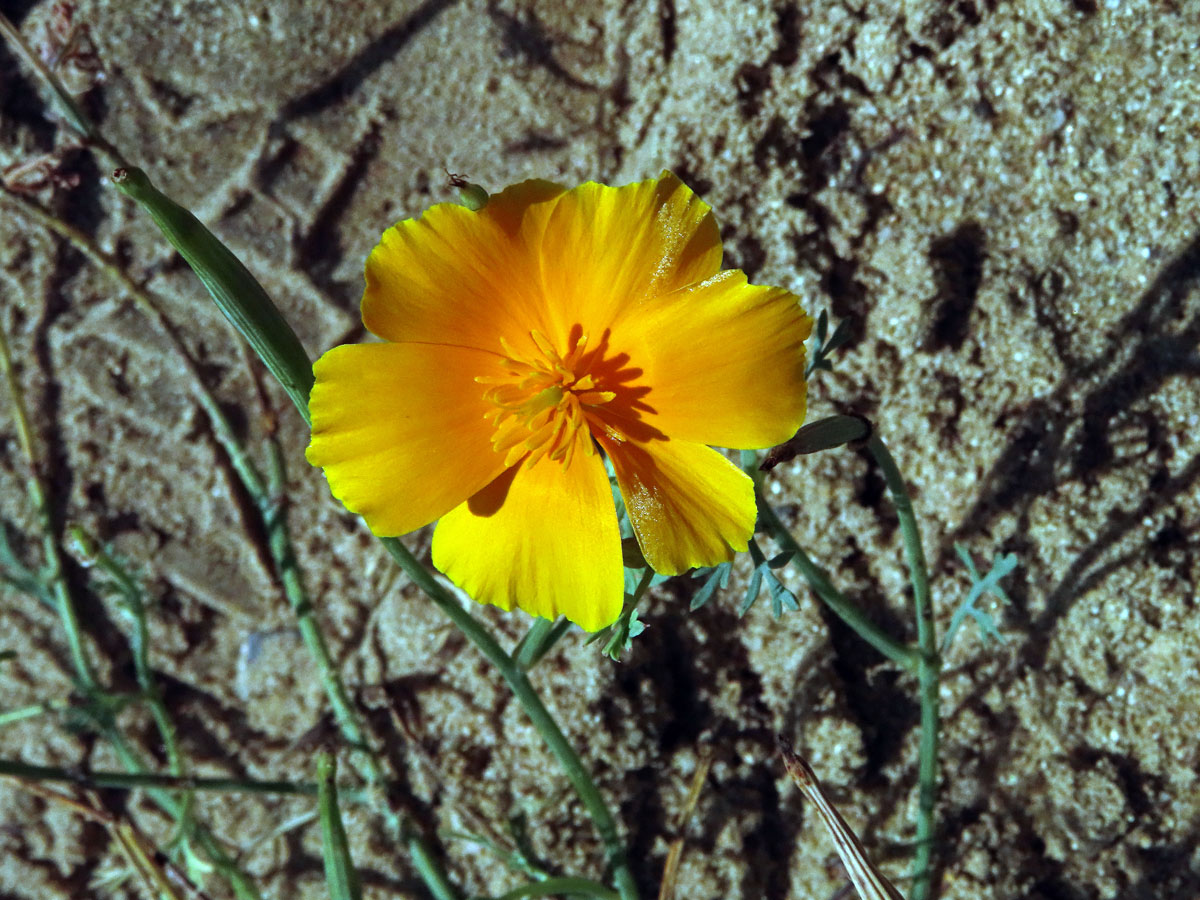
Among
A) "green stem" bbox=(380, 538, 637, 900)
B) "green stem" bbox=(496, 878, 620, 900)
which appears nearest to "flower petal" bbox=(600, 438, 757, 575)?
"green stem" bbox=(380, 538, 637, 900)

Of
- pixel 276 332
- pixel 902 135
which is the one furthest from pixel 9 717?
pixel 902 135

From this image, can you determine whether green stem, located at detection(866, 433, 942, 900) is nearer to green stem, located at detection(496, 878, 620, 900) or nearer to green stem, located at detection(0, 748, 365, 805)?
green stem, located at detection(496, 878, 620, 900)

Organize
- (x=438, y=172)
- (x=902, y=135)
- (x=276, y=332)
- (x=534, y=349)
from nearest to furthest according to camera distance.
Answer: (x=276, y=332), (x=534, y=349), (x=902, y=135), (x=438, y=172)

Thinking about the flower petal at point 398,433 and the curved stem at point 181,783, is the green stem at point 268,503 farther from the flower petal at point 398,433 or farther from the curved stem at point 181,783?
the flower petal at point 398,433

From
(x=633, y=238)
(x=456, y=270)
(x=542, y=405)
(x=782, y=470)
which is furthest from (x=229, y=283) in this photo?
(x=782, y=470)

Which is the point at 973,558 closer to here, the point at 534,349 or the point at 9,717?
the point at 534,349
